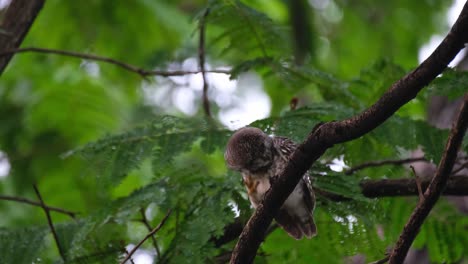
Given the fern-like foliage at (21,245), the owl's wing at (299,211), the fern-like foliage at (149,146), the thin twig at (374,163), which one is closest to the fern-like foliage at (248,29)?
the fern-like foliage at (149,146)

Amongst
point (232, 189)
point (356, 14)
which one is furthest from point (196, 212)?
point (356, 14)

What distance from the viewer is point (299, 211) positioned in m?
3.95

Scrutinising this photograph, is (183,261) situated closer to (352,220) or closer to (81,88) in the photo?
(352,220)

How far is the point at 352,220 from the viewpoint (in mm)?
4008

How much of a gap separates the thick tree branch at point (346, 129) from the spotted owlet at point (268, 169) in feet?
1.19

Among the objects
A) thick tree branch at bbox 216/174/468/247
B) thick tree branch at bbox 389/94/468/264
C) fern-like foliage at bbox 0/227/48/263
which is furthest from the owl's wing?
fern-like foliage at bbox 0/227/48/263

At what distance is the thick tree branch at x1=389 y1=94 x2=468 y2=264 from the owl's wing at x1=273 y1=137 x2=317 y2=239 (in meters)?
0.71

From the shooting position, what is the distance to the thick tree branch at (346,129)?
2.69 m

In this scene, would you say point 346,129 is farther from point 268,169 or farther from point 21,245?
point 21,245

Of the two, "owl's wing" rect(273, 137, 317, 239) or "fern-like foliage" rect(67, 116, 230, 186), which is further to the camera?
"fern-like foliage" rect(67, 116, 230, 186)

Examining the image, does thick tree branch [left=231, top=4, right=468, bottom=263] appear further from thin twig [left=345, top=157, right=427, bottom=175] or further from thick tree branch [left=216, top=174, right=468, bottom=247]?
thin twig [left=345, top=157, right=427, bottom=175]

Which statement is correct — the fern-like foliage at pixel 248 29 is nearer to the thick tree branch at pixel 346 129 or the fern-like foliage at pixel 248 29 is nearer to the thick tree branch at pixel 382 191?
the thick tree branch at pixel 382 191

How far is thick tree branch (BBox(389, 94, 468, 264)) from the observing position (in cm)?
295

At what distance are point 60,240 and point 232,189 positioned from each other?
971 millimetres
